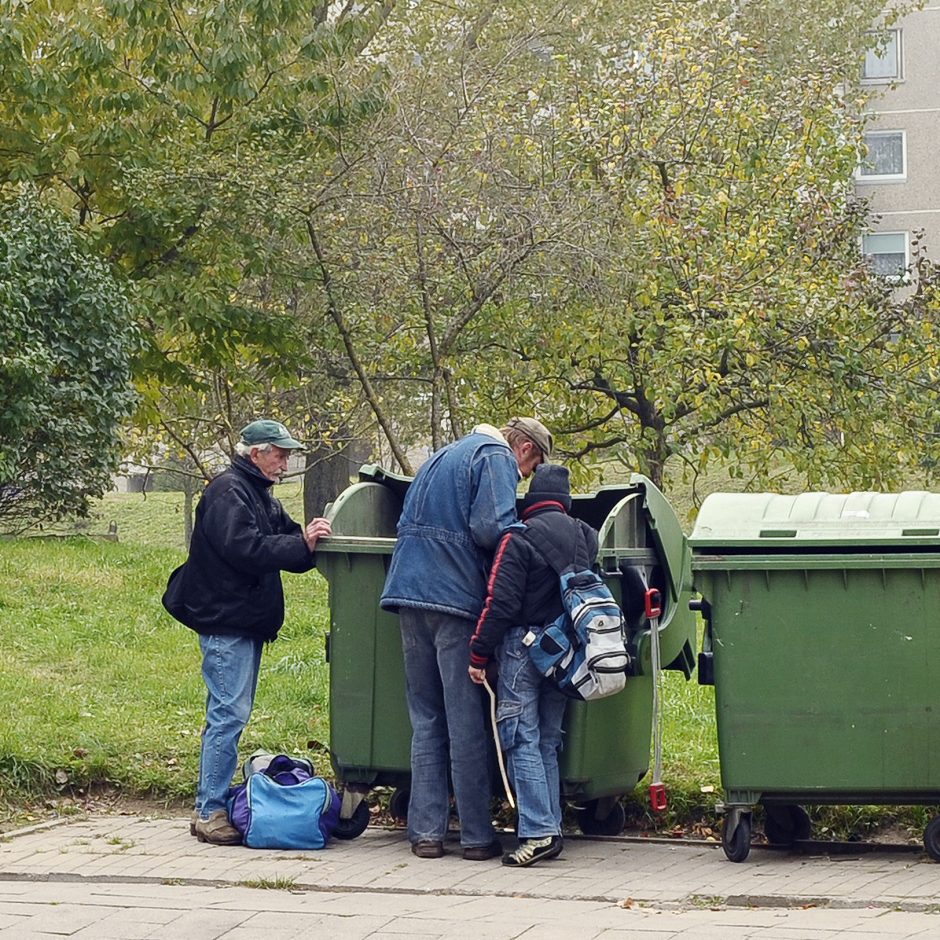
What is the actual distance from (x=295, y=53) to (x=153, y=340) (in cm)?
280

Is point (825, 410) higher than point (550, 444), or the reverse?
point (825, 410)

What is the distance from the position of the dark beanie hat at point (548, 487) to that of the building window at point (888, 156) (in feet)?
106

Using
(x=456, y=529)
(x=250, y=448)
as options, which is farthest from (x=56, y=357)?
(x=456, y=529)

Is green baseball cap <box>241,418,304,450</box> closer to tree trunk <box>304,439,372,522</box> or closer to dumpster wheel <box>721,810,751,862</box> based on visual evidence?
dumpster wheel <box>721,810,751,862</box>

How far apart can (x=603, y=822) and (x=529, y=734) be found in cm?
83

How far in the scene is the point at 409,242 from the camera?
13.6 metres

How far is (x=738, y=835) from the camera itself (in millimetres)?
6062

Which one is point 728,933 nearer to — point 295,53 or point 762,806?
point 762,806

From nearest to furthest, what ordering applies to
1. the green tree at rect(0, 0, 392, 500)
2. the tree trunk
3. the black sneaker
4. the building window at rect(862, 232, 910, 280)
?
the black sneaker → the green tree at rect(0, 0, 392, 500) → the tree trunk → the building window at rect(862, 232, 910, 280)

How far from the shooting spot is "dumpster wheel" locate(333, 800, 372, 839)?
6551mm

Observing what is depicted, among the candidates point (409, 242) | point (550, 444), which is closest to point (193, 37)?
point (409, 242)

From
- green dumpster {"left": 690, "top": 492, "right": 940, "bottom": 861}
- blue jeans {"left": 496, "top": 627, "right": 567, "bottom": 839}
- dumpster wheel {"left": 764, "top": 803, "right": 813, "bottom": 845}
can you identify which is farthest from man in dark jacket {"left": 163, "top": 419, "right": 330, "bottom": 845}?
dumpster wheel {"left": 764, "top": 803, "right": 813, "bottom": 845}

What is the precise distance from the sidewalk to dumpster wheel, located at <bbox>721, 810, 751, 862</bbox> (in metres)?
0.05

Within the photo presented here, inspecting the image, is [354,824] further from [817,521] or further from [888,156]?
[888,156]
